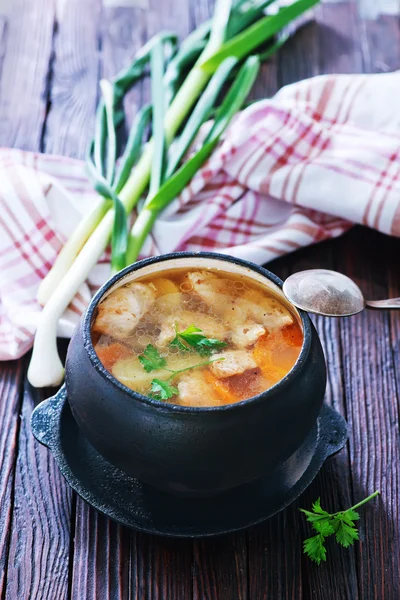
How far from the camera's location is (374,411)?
1964 millimetres

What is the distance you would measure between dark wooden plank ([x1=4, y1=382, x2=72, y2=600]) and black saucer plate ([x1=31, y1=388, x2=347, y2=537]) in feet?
0.43

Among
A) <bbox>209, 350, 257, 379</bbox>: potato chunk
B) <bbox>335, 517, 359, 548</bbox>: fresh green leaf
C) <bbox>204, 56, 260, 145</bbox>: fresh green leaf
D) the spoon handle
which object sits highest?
<bbox>204, 56, 260, 145</bbox>: fresh green leaf

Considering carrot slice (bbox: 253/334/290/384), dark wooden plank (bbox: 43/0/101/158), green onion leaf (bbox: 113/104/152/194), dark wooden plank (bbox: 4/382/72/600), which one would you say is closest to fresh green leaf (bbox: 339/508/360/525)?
carrot slice (bbox: 253/334/290/384)

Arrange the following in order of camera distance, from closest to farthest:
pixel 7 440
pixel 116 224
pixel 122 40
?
pixel 7 440, pixel 116 224, pixel 122 40

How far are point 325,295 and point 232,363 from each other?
257 millimetres

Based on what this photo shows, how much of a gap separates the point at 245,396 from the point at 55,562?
1.69 feet

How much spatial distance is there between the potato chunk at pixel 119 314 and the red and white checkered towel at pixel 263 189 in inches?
18.2

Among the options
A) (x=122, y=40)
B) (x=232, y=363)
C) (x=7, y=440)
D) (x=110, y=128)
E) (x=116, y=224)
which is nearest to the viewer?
(x=232, y=363)

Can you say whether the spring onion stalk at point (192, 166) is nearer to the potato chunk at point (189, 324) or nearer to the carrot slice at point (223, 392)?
the potato chunk at point (189, 324)

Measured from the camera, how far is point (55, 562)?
1.65 meters

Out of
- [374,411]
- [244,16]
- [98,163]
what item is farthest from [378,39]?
[374,411]

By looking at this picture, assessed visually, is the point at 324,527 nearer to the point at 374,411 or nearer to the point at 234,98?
the point at 374,411

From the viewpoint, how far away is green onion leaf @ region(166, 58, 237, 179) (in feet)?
7.68

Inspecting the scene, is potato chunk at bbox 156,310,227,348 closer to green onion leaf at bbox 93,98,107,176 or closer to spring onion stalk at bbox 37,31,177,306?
spring onion stalk at bbox 37,31,177,306
